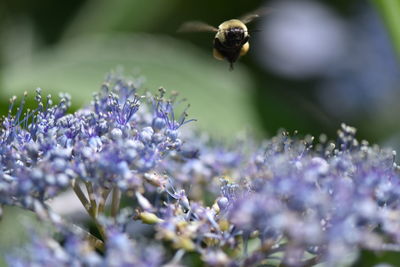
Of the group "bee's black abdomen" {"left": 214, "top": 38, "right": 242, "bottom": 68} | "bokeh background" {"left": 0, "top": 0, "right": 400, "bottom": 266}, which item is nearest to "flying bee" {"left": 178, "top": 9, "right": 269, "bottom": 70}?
"bee's black abdomen" {"left": 214, "top": 38, "right": 242, "bottom": 68}

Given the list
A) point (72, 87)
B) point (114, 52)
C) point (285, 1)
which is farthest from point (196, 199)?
point (285, 1)

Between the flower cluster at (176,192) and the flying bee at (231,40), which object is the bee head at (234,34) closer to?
the flying bee at (231,40)

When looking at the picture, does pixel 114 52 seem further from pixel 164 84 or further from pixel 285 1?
pixel 285 1

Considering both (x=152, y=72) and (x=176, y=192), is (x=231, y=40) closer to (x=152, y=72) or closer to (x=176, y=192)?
(x=176, y=192)

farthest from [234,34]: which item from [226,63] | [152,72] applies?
[226,63]

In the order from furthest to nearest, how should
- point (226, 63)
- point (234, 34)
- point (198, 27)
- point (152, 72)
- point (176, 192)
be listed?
point (226, 63) < point (152, 72) < point (198, 27) < point (234, 34) < point (176, 192)

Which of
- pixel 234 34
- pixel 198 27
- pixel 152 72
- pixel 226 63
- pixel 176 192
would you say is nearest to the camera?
pixel 176 192
